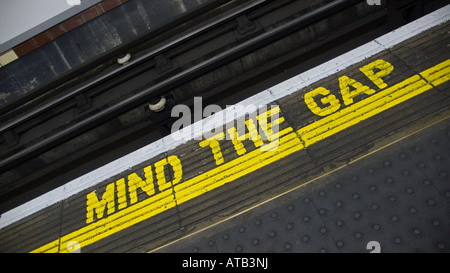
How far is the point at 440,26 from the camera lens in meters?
4.20

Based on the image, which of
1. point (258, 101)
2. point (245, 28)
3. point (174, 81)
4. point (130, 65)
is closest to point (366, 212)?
point (258, 101)

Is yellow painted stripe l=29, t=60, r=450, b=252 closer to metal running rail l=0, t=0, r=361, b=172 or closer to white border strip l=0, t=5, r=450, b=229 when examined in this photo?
white border strip l=0, t=5, r=450, b=229

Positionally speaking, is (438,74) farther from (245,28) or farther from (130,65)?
(130,65)

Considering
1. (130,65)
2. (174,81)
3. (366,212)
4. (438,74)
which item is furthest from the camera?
(130,65)

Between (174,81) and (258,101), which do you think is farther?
(174,81)

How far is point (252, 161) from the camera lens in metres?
3.81

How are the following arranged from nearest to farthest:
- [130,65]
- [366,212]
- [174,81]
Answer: [366,212] < [174,81] < [130,65]

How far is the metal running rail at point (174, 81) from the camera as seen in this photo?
5551 mm

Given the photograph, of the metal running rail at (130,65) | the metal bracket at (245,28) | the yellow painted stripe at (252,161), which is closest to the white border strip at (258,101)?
the yellow painted stripe at (252,161)

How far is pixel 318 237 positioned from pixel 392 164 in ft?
3.61

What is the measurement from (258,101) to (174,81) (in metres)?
1.86

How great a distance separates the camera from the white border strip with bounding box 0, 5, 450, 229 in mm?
→ 4324

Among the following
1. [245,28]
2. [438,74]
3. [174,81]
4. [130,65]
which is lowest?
[438,74]
